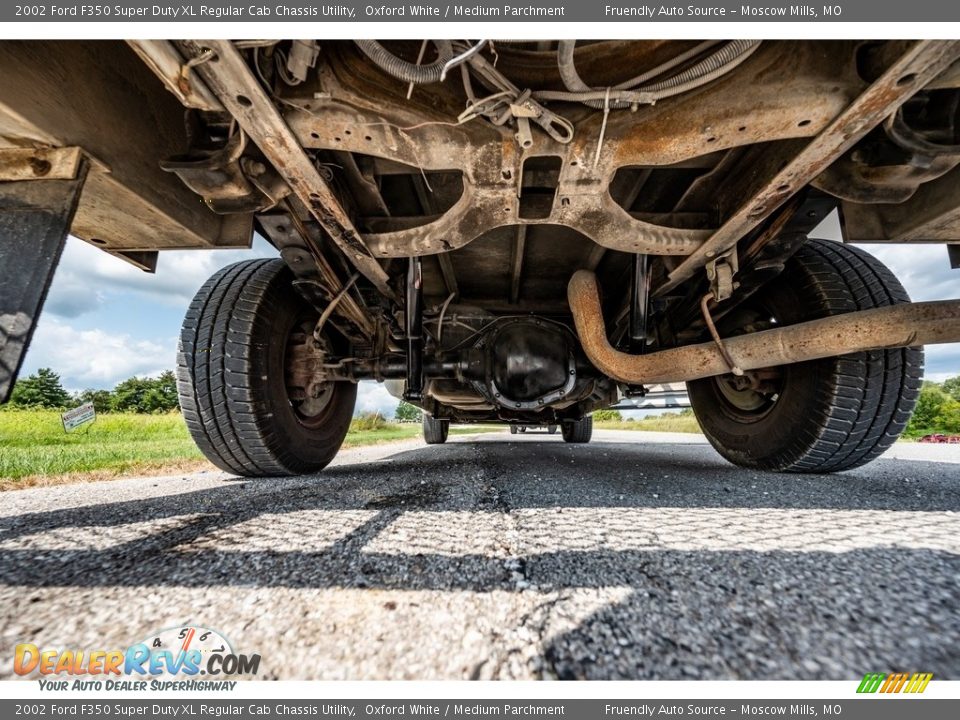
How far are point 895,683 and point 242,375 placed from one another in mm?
1578

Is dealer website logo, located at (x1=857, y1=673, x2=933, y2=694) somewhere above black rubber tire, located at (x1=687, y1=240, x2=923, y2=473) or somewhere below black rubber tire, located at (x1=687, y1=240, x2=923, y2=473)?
below

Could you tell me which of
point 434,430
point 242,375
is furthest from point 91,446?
point 242,375

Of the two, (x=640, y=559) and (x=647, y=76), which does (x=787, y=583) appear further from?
(x=647, y=76)

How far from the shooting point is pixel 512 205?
91 cm

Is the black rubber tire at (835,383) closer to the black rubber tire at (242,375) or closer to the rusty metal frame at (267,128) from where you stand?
the rusty metal frame at (267,128)

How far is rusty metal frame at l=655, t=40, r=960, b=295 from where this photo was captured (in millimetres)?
617

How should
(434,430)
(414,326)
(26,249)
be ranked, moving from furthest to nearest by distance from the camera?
(434,430), (414,326), (26,249)

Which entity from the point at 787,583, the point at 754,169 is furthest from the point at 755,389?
the point at 787,583

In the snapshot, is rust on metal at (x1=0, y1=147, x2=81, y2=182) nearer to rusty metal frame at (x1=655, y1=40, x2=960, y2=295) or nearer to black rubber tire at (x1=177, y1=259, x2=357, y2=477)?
black rubber tire at (x1=177, y1=259, x2=357, y2=477)

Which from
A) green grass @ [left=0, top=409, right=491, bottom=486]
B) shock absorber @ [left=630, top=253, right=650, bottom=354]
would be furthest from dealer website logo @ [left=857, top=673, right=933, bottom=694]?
green grass @ [left=0, top=409, right=491, bottom=486]

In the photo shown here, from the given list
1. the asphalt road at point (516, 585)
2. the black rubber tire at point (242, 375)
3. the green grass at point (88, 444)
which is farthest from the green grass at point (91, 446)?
the asphalt road at point (516, 585)

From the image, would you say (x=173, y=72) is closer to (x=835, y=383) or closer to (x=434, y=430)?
(x=835, y=383)

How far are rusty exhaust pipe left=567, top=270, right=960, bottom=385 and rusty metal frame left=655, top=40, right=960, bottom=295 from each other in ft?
1.09

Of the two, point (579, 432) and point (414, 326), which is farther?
point (579, 432)
